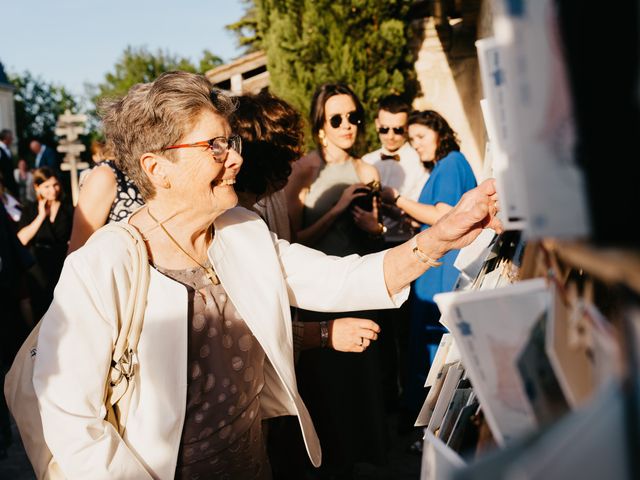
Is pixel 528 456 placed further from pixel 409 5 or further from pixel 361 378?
pixel 409 5

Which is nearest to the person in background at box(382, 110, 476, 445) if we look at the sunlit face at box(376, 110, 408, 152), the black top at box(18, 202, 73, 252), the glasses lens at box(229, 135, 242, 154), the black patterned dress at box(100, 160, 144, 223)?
the sunlit face at box(376, 110, 408, 152)

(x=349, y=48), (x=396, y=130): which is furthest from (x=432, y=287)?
(x=349, y=48)

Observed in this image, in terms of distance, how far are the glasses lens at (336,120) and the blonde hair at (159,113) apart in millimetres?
1975

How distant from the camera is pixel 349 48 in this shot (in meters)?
8.77

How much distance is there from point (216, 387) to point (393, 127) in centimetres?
325

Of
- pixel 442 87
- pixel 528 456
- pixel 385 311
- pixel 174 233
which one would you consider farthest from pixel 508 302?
pixel 442 87

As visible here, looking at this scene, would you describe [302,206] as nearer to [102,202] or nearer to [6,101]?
[102,202]

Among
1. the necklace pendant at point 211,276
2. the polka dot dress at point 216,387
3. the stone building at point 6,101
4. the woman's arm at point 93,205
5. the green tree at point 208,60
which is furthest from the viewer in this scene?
the green tree at point 208,60

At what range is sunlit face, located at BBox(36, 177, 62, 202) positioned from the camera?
6.24 meters

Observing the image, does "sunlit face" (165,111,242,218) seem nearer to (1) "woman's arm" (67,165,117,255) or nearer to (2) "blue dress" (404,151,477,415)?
(1) "woman's arm" (67,165,117,255)

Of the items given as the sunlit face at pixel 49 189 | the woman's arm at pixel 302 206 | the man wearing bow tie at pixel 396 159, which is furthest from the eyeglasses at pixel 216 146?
the sunlit face at pixel 49 189

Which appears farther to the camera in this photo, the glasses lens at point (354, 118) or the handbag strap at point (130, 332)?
the glasses lens at point (354, 118)

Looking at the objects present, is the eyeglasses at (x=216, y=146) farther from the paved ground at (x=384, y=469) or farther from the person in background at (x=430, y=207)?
the paved ground at (x=384, y=469)

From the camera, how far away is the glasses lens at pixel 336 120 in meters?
4.09
